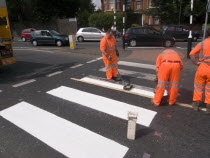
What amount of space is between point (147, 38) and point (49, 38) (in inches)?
347

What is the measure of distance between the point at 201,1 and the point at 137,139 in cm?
3238

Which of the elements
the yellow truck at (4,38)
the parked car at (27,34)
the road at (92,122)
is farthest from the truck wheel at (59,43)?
the road at (92,122)

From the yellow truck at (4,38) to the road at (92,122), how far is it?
1019mm

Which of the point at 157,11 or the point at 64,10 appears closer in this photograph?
the point at 157,11

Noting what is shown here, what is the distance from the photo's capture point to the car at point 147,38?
15.7 m

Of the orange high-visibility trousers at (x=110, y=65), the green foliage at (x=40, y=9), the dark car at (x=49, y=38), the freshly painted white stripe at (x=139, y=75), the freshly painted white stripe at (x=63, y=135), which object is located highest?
the green foliage at (x=40, y=9)

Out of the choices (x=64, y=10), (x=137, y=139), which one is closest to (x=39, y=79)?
(x=137, y=139)

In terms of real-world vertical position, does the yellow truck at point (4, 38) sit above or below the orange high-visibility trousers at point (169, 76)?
above

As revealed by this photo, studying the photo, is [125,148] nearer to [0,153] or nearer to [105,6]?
[0,153]

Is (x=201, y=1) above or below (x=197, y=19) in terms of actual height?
above

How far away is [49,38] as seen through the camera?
1817cm

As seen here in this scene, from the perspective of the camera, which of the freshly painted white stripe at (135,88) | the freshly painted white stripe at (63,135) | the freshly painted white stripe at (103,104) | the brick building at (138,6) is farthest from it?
the brick building at (138,6)

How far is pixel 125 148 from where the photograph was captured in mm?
3209

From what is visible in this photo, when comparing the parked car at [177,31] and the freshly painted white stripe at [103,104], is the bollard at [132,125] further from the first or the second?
the parked car at [177,31]
